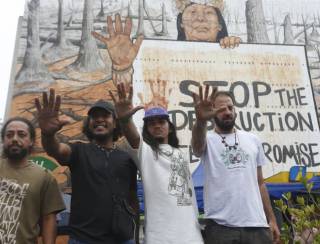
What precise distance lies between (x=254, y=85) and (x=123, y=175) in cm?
602

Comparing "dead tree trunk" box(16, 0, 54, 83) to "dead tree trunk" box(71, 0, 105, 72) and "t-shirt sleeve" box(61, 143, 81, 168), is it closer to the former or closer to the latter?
"dead tree trunk" box(71, 0, 105, 72)

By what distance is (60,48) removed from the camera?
25.0 feet

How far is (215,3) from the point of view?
8539mm

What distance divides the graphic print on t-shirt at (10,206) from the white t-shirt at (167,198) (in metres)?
0.69

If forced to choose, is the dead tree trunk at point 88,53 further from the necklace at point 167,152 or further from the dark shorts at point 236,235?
the dark shorts at point 236,235

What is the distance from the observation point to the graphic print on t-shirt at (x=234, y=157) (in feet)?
8.19

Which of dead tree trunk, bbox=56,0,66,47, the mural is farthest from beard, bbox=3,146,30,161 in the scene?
dead tree trunk, bbox=56,0,66,47

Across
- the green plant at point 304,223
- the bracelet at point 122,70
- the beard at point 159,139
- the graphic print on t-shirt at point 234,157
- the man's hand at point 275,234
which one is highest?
the bracelet at point 122,70

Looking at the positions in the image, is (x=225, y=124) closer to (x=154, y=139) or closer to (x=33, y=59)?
(x=154, y=139)

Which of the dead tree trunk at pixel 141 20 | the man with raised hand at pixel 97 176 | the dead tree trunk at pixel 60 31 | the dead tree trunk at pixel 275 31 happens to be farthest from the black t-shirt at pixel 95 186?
the dead tree trunk at pixel 275 31

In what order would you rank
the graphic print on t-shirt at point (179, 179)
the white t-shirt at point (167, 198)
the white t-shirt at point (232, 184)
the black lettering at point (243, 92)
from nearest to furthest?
the white t-shirt at point (167, 198)
the graphic print on t-shirt at point (179, 179)
the white t-shirt at point (232, 184)
the black lettering at point (243, 92)

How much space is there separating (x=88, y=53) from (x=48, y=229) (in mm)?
5766

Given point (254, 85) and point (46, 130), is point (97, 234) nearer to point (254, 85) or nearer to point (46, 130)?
point (46, 130)

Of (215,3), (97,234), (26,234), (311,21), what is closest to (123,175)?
(97,234)
